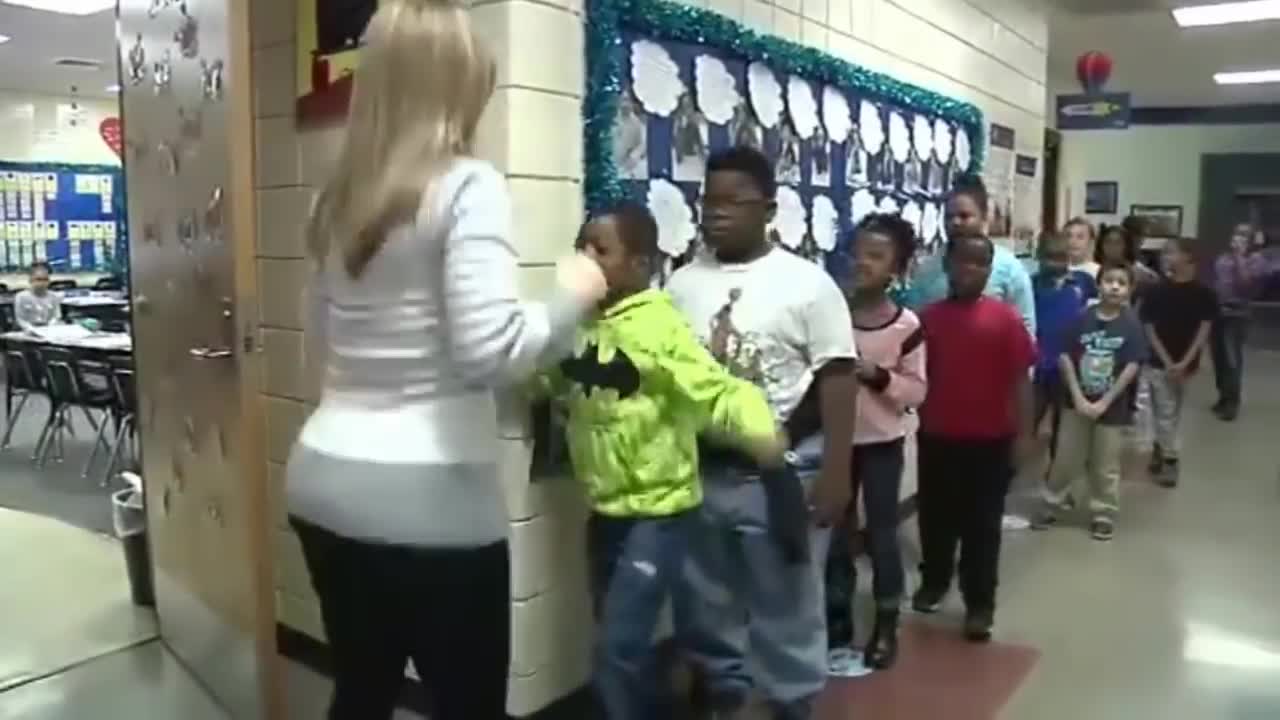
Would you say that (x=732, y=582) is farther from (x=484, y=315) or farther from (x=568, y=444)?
(x=484, y=315)

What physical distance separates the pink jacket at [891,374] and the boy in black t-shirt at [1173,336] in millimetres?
3775

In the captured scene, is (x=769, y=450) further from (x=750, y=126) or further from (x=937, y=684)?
(x=750, y=126)

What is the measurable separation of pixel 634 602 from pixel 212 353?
1388 millimetres

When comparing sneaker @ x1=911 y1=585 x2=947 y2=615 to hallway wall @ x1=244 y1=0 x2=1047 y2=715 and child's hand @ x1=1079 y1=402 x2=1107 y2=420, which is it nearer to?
hallway wall @ x1=244 y1=0 x2=1047 y2=715

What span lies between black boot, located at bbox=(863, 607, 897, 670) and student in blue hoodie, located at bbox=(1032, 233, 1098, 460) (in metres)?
2.45

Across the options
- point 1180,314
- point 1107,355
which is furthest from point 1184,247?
point 1107,355

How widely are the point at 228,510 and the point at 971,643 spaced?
2272 millimetres

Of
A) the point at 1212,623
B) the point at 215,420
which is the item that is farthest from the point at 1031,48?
the point at 215,420

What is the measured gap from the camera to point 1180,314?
22.6ft

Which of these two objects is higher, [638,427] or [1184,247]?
[1184,247]

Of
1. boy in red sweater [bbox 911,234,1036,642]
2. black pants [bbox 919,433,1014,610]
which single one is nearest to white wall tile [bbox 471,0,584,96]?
boy in red sweater [bbox 911,234,1036,642]

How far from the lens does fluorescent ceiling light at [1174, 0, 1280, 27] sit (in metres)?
7.53

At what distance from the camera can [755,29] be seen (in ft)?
12.0

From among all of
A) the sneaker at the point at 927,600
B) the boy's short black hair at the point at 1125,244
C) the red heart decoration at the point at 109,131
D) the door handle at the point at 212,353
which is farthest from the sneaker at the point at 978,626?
the red heart decoration at the point at 109,131
